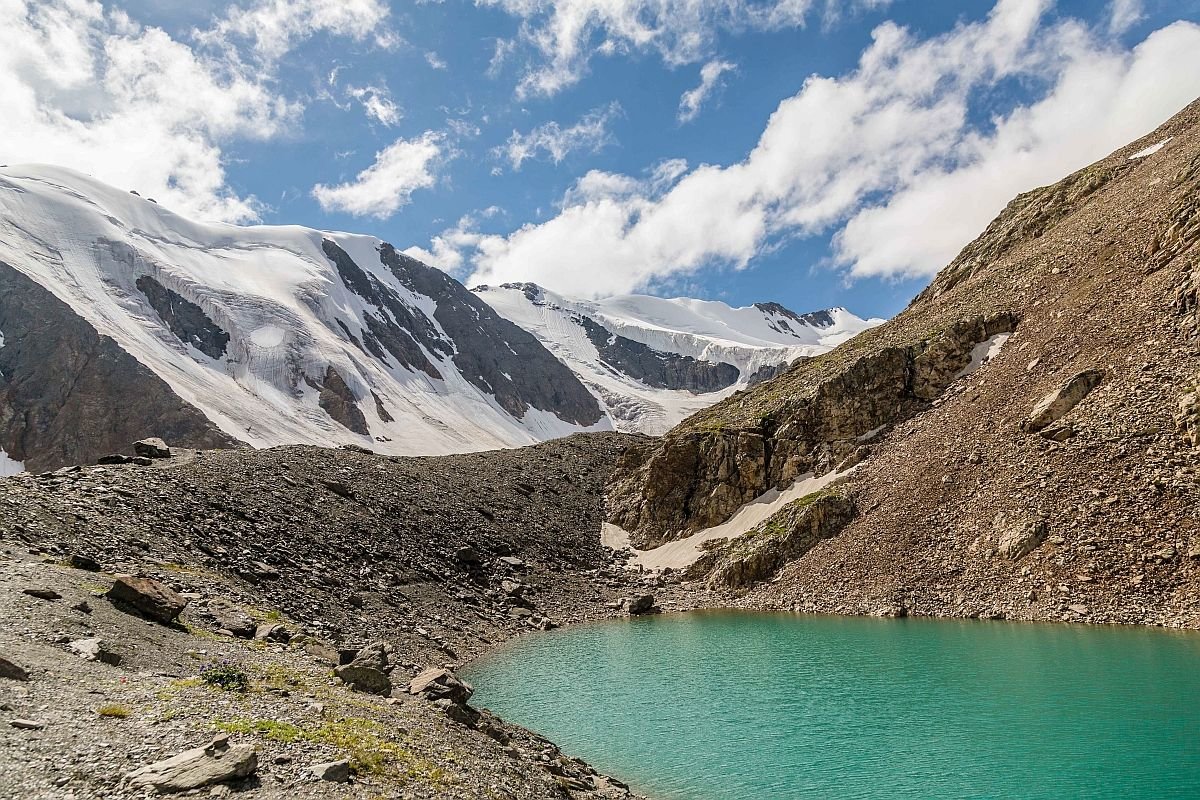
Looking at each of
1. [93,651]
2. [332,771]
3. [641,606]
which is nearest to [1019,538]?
[641,606]

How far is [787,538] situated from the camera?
45.4 m

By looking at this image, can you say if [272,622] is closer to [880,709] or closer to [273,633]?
[273,633]

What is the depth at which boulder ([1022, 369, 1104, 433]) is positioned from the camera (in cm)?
3744

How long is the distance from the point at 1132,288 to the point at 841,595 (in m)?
26.6

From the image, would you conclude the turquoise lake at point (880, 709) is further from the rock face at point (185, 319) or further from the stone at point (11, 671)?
the rock face at point (185, 319)

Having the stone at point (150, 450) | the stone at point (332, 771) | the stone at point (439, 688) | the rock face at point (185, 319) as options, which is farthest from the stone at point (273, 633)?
the rock face at point (185, 319)

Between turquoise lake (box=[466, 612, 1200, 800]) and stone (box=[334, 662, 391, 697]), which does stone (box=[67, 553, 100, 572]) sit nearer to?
stone (box=[334, 662, 391, 697])

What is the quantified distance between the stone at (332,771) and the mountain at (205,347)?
96.3 m

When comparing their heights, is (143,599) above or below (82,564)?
below

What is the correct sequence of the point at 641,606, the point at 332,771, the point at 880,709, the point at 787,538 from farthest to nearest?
the point at 787,538 < the point at 641,606 < the point at 880,709 < the point at 332,771

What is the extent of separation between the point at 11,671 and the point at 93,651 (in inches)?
108

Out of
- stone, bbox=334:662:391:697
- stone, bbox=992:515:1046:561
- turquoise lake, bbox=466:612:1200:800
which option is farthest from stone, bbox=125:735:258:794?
stone, bbox=992:515:1046:561

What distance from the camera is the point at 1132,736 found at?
17391 millimetres

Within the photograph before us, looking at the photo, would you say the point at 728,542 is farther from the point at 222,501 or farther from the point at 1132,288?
the point at 222,501
